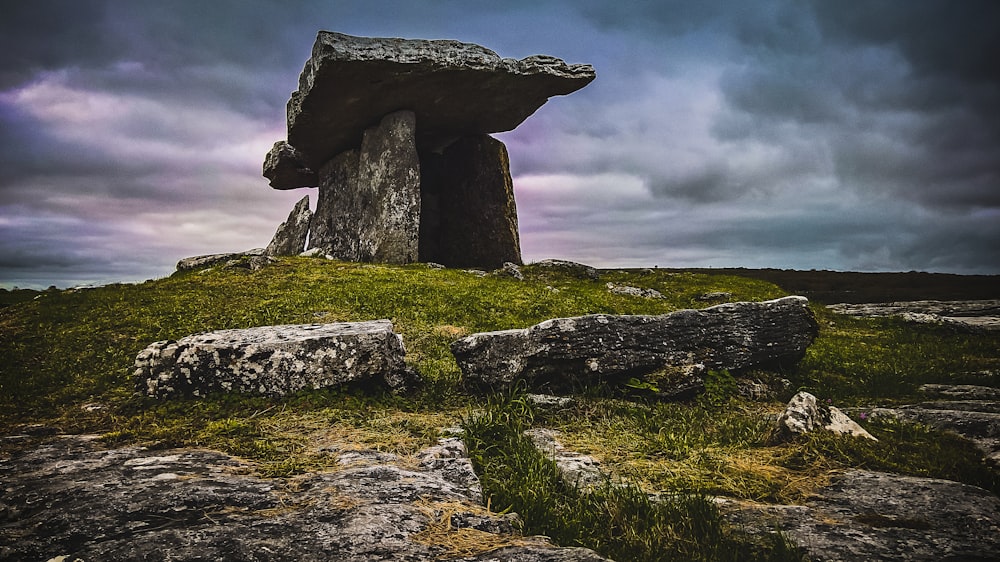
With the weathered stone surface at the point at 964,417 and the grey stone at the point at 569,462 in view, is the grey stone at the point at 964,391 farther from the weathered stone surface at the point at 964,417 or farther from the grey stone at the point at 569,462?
the grey stone at the point at 569,462

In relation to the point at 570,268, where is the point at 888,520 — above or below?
below

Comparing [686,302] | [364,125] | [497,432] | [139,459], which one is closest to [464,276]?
[686,302]

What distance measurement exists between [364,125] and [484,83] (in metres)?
5.48

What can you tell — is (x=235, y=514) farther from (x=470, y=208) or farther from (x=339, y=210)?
(x=339, y=210)

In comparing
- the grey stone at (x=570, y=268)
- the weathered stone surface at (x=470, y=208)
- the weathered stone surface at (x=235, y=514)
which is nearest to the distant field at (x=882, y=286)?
the grey stone at (x=570, y=268)

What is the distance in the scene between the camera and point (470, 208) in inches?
948

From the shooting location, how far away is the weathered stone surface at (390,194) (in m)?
20.2

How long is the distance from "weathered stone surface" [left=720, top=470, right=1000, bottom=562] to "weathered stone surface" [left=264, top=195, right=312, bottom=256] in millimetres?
25392

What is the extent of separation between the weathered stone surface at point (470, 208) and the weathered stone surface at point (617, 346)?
15752mm

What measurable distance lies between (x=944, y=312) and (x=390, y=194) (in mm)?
20670

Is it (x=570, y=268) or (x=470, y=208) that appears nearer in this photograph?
(x=570, y=268)

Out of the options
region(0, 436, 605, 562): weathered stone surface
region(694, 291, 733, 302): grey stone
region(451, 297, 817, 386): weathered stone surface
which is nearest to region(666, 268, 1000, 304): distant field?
region(694, 291, 733, 302): grey stone

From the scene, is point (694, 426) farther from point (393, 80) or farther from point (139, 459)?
point (393, 80)

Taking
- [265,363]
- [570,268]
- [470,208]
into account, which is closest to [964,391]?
[265,363]
